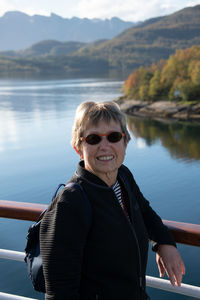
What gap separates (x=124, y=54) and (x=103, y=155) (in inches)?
6206

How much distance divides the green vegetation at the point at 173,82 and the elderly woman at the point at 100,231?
4346 cm

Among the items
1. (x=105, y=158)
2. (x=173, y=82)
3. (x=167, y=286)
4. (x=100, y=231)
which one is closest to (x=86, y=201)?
(x=100, y=231)

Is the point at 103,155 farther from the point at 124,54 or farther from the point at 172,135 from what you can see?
the point at 124,54

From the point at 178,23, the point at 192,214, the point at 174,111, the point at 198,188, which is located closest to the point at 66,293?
the point at 192,214

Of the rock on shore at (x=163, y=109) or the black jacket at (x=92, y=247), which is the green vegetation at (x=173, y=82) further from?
the black jacket at (x=92, y=247)

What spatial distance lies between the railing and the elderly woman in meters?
0.04

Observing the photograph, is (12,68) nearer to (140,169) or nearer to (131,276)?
(140,169)

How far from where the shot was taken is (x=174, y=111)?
40.1 metres

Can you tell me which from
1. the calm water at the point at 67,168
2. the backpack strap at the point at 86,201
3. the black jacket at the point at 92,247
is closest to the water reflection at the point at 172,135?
the calm water at the point at 67,168

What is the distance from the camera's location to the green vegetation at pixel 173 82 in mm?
43997

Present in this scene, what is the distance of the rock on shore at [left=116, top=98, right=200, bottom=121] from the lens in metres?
39.0

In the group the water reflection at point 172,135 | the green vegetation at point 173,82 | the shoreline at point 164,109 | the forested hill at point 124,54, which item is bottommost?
the water reflection at point 172,135

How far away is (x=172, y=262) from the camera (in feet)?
5.24

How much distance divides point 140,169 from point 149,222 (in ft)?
61.2
